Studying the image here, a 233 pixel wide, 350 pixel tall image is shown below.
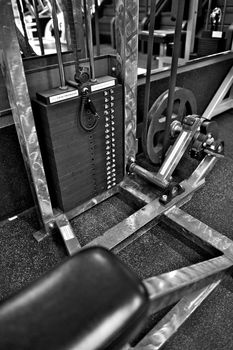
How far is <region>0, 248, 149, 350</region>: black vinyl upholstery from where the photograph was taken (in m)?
0.50

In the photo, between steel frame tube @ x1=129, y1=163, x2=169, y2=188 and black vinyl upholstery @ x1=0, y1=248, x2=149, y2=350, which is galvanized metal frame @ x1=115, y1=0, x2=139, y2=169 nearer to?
steel frame tube @ x1=129, y1=163, x2=169, y2=188

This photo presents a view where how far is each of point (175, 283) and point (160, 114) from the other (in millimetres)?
1047

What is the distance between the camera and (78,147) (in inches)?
49.6

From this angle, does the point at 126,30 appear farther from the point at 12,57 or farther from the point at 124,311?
the point at 124,311

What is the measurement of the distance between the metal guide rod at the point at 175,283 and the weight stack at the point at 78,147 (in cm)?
71

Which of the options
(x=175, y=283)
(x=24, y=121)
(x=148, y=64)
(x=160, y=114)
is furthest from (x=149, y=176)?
(x=175, y=283)

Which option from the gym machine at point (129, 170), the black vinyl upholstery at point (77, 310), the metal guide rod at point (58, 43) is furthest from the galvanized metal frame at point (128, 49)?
the black vinyl upholstery at point (77, 310)

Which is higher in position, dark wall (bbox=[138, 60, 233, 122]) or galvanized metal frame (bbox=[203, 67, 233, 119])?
dark wall (bbox=[138, 60, 233, 122])

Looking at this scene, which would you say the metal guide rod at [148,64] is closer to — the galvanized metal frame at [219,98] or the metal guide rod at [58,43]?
the metal guide rod at [58,43]

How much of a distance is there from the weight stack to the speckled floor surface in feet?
0.51

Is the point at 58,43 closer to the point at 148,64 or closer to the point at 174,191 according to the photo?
the point at 148,64

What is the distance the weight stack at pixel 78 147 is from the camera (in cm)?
113

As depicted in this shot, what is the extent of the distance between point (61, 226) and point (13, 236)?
27 centimetres

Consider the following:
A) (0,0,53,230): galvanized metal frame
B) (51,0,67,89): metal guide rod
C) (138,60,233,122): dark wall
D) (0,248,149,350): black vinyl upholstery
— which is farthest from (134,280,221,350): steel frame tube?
(138,60,233,122): dark wall
